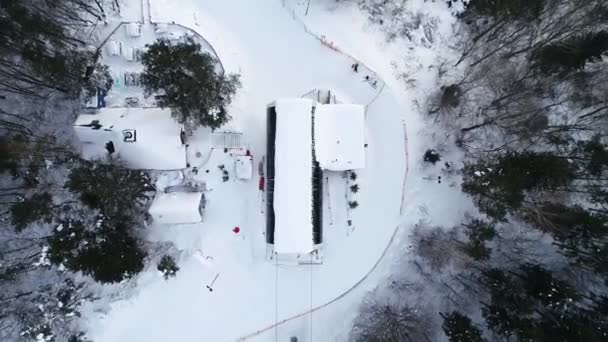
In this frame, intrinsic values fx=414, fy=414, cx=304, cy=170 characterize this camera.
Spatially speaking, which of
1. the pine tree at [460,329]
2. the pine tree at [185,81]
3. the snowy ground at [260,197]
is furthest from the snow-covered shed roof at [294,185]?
the pine tree at [460,329]

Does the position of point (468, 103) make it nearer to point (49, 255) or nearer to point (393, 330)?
point (393, 330)

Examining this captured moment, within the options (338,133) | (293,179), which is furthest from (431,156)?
(293,179)

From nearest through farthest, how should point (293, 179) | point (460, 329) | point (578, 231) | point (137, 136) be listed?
1. point (293, 179)
2. point (460, 329)
3. point (137, 136)
4. point (578, 231)

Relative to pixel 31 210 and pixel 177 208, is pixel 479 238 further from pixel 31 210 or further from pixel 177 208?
pixel 31 210

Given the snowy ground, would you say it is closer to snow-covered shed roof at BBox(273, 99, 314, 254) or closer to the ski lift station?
the ski lift station

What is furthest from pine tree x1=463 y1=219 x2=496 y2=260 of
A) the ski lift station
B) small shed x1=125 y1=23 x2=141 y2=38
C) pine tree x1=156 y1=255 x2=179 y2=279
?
small shed x1=125 y1=23 x2=141 y2=38

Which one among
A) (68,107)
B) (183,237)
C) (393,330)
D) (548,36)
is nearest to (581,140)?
(548,36)
